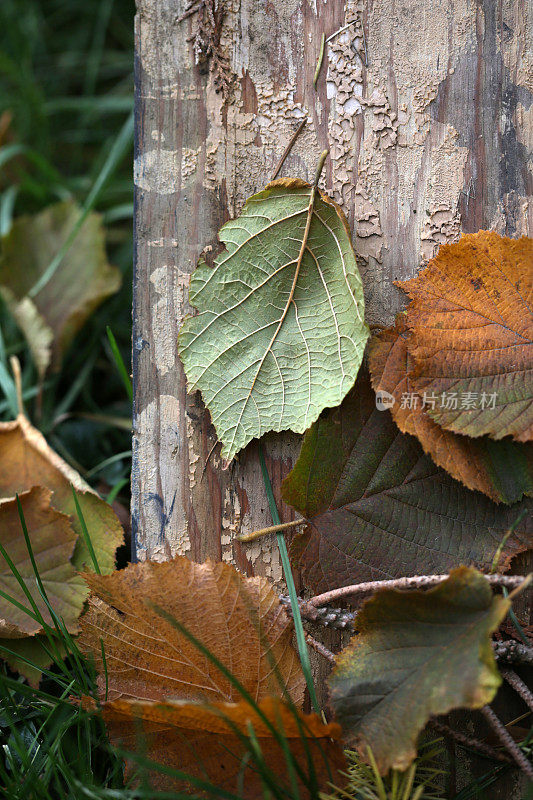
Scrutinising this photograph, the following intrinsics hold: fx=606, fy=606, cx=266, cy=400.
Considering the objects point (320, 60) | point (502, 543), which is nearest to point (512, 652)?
point (502, 543)

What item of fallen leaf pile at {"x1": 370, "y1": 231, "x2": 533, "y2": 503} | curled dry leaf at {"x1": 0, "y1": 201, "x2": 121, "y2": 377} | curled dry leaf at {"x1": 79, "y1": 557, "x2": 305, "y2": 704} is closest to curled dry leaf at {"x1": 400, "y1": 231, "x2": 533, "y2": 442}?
fallen leaf pile at {"x1": 370, "y1": 231, "x2": 533, "y2": 503}

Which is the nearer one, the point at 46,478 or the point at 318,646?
the point at 318,646

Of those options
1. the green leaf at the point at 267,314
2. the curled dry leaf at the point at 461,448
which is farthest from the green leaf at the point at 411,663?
the green leaf at the point at 267,314

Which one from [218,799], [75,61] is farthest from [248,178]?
[75,61]

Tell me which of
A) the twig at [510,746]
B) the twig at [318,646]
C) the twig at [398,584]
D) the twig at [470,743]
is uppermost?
the twig at [398,584]

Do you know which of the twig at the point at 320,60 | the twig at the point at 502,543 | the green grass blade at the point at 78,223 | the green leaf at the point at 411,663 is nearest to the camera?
the green leaf at the point at 411,663

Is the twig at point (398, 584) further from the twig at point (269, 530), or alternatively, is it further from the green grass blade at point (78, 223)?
the green grass blade at point (78, 223)
